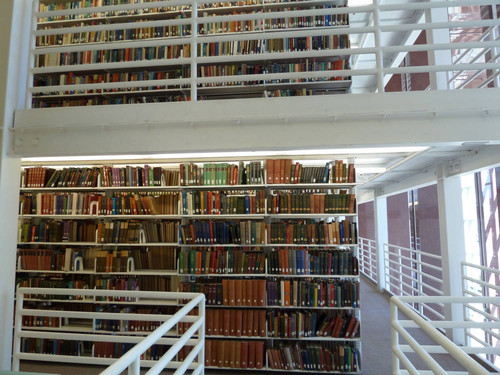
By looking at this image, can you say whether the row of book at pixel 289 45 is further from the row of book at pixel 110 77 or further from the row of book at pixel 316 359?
the row of book at pixel 316 359

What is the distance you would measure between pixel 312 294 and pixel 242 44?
9.49 feet

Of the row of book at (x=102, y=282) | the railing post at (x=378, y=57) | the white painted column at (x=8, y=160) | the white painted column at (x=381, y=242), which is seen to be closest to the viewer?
the railing post at (x=378, y=57)

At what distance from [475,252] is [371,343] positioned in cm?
208

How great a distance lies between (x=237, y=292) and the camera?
3475 mm

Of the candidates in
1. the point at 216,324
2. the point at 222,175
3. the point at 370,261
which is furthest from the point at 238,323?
the point at 370,261

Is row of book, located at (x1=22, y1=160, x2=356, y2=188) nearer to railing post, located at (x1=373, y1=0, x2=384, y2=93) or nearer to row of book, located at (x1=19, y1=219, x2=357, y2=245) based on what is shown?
row of book, located at (x1=19, y1=219, x2=357, y2=245)

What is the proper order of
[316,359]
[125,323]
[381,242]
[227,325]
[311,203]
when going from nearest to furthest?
[316,359]
[227,325]
[311,203]
[125,323]
[381,242]

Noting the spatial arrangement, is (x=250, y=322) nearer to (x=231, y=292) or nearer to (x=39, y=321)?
(x=231, y=292)

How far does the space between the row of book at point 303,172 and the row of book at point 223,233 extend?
57 cm

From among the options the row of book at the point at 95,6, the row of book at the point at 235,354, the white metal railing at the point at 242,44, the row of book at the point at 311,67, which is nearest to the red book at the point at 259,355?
the row of book at the point at 235,354

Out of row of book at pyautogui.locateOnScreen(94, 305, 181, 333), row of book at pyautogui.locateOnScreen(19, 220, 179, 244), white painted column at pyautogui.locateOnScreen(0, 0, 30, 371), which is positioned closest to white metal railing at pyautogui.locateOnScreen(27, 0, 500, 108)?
white painted column at pyautogui.locateOnScreen(0, 0, 30, 371)

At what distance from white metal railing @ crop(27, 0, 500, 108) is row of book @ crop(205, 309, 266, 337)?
7.65 feet

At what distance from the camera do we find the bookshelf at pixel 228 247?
11.2ft

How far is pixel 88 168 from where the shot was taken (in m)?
4.06
